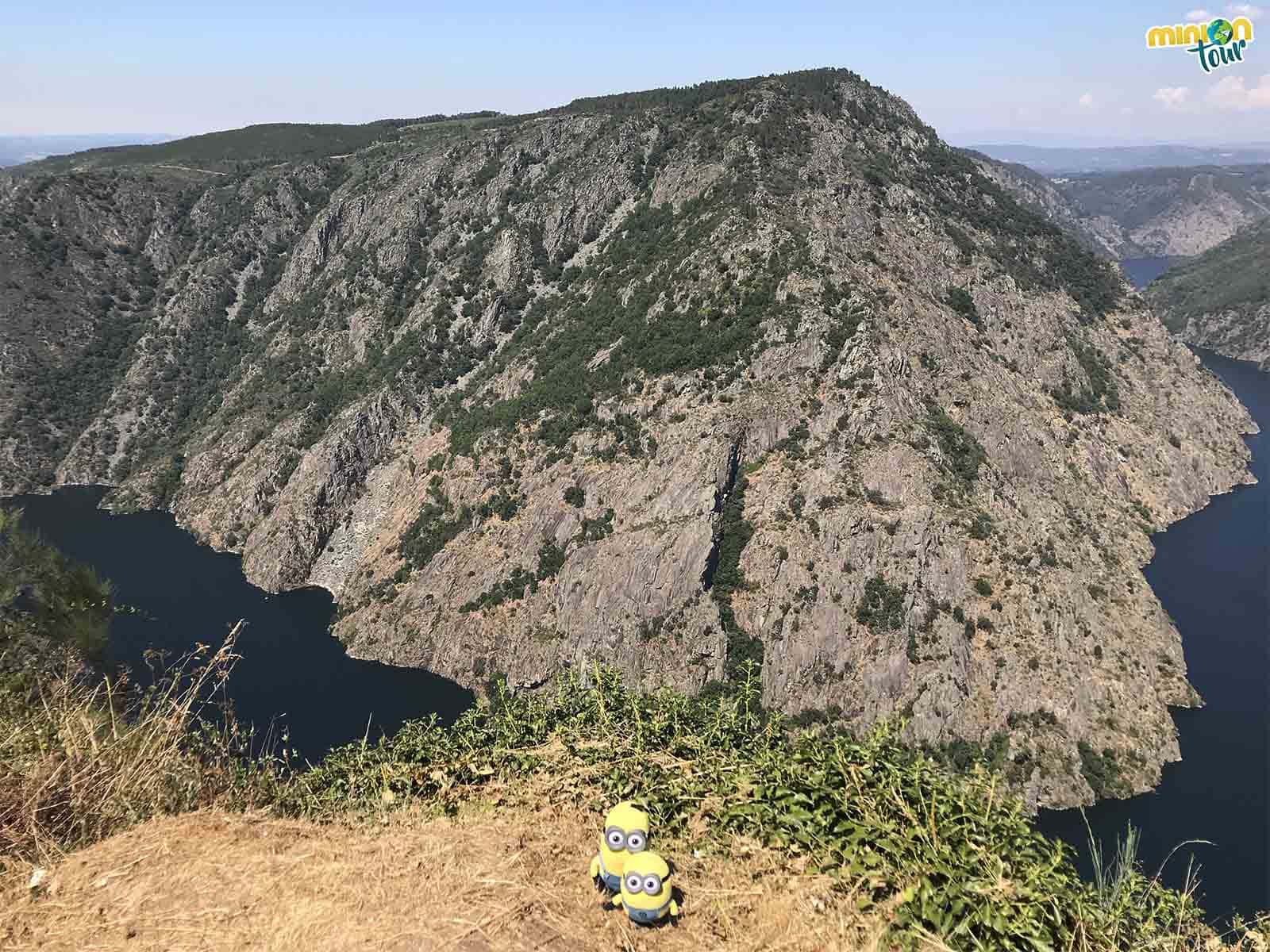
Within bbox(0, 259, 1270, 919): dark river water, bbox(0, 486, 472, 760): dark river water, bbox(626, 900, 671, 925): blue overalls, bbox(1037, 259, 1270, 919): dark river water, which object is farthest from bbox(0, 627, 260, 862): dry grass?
bbox(0, 486, 472, 760): dark river water

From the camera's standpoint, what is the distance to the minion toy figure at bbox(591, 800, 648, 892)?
11.3 meters

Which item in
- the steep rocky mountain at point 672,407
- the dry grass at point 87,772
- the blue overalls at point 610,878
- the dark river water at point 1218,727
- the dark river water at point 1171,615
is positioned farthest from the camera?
the steep rocky mountain at point 672,407

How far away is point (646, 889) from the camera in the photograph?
35.8 feet

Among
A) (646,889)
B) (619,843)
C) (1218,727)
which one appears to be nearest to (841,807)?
(646,889)

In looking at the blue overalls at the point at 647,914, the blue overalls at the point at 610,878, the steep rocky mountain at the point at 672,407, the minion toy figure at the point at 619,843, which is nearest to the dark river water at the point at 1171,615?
the steep rocky mountain at the point at 672,407

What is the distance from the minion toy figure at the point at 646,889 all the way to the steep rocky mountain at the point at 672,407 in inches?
2097

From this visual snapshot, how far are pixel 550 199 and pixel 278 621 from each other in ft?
264

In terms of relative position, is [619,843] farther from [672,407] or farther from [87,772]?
[672,407]

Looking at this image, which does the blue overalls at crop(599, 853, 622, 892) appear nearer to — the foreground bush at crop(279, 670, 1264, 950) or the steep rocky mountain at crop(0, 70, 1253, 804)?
the foreground bush at crop(279, 670, 1264, 950)

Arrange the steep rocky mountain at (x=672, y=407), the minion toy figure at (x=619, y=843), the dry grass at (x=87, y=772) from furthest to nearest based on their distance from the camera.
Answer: the steep rocky mountain at (x=672, y=407) < the dry grass at (x=87, y=772) < the minion toy figure at (x=619, y=843)

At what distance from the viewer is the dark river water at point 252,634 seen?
69.1m

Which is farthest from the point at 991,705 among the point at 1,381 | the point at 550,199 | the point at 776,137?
the point at 1,381

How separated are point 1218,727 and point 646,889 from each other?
267ft

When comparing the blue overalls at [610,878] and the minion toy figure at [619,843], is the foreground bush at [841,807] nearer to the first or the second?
the blue overalls at [610,878]
